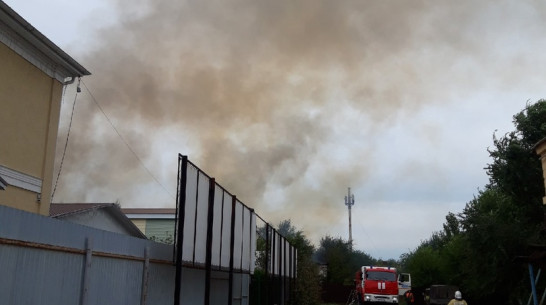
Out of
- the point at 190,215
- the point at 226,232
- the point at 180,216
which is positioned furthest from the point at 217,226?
the point at 180,216

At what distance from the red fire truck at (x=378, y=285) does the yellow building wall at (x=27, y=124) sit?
2618 cm

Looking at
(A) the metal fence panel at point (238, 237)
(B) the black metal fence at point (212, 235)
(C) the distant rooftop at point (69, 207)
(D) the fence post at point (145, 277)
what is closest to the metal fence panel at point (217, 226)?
(B) the black metal fence at point (212, 235)

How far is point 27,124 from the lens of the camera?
1441cm

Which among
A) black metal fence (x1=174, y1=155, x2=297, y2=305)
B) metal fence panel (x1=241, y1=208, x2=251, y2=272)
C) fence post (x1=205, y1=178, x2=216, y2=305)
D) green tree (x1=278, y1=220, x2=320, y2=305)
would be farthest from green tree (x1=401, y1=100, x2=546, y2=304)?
fence post (x1=205, y1=178, x2=216, y2=305)

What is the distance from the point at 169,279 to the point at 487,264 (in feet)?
81.1

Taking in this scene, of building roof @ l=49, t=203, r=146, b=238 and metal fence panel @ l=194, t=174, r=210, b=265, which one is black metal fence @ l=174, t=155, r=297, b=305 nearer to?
metal fence panel @ l=194, t=174, r=210, b=265

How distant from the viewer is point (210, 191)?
11742mm

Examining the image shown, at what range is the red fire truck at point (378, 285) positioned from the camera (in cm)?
3641

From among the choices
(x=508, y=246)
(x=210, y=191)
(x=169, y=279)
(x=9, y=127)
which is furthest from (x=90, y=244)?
(x=508, y=246)

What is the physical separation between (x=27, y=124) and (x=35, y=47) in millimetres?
2098

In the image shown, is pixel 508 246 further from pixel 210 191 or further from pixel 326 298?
pixel 326 298

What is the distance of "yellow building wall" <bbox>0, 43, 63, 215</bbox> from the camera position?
13445mm

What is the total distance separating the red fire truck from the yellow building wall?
85.9ft

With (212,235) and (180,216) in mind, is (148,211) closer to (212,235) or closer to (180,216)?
(212,235)
